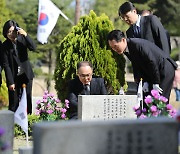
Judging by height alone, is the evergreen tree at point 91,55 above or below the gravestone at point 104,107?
above

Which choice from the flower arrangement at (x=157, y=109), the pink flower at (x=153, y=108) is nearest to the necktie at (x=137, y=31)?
the flower arrangement at (x=157, y=109)

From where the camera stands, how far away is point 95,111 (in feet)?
23.2

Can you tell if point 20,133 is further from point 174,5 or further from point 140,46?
point 174,5

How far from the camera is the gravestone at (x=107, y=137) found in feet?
11.8

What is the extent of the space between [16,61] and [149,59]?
228 cm

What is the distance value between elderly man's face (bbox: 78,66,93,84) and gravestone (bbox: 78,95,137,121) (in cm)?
35

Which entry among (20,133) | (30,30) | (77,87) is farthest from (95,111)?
(30,30)

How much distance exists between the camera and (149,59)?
6988 millimetres

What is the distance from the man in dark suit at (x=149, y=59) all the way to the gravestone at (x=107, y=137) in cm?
319

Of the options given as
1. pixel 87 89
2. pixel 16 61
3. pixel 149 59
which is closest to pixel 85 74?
pixel 87 89

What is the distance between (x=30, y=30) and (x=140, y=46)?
1688 cm

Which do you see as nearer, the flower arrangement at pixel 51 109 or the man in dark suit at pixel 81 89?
the man in dark suit at pixel 81 89

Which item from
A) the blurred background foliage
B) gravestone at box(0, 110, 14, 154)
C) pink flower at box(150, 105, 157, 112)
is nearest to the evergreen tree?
pink flower at box(150, 105, 157, 112)

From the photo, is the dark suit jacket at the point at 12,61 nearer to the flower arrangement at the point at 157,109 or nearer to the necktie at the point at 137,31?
the necktie at the point at 137,31
